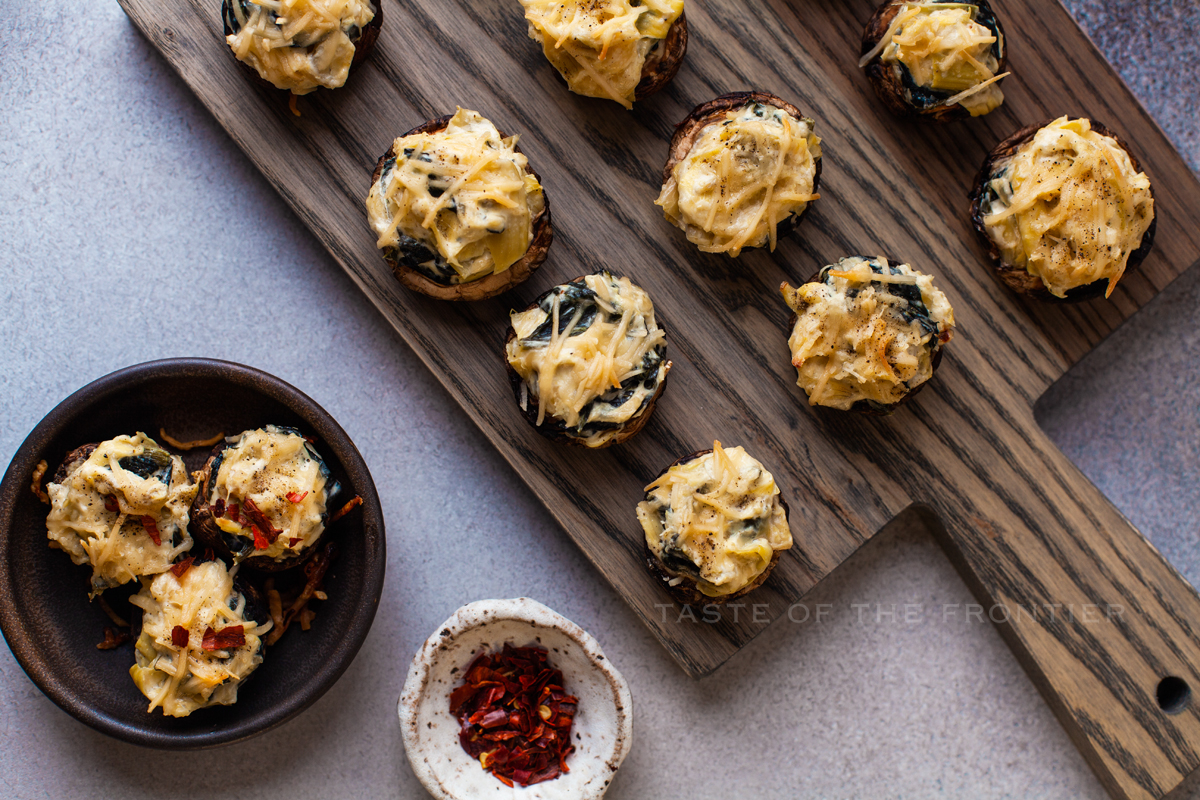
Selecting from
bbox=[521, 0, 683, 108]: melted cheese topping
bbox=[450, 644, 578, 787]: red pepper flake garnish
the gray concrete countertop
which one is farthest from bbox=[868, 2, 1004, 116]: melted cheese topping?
bbox=[450, 644, 578, 787]: red pepper flake garnish

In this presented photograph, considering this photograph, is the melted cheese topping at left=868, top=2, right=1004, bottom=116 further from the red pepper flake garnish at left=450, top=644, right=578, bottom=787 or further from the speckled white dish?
the red pepper flake garnish at left=450, top=644, right=578, bottom=787

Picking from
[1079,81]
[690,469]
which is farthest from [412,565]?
[1079,81]

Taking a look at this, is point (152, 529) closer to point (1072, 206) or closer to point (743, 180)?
point (743, 180)

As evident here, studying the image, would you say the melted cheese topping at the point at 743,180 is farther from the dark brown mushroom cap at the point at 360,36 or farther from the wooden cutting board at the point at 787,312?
the dark brown mushroom cap at the point at 360,36

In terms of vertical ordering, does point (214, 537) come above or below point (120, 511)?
below

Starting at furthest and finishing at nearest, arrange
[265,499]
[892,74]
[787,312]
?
[787,312] < [892,74] < [265,499]

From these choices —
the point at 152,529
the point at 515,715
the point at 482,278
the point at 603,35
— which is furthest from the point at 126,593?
the point at 603,35

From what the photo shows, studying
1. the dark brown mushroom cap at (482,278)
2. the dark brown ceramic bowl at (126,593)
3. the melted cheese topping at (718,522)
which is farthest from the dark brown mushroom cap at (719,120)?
the dark brown ceramic bowl at (126,593)
